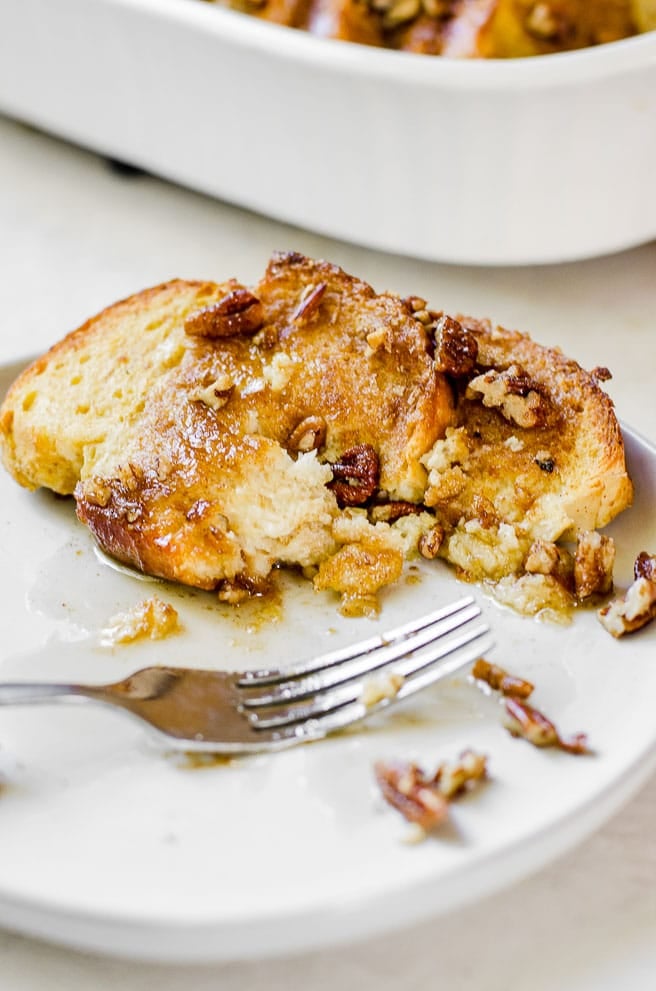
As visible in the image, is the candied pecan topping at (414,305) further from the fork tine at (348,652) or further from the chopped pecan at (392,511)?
the fork tine at (348,652)

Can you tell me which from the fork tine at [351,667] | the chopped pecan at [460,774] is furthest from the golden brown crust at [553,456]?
the chopped pecan at [460,774]

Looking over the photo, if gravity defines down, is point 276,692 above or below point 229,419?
below

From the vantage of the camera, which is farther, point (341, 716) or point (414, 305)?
point (414, 305)

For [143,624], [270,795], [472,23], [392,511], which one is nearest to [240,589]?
[143,624]

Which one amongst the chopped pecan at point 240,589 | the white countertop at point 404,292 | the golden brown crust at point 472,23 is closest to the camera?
the white countertop at point 404,292

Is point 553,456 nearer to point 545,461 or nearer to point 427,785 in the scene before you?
point 545,461

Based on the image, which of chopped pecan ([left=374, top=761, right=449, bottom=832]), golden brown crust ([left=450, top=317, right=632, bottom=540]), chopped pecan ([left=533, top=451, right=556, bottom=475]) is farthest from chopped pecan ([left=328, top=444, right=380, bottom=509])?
chopped pecan ([left=374, top=761, right=449, bottom=832])
